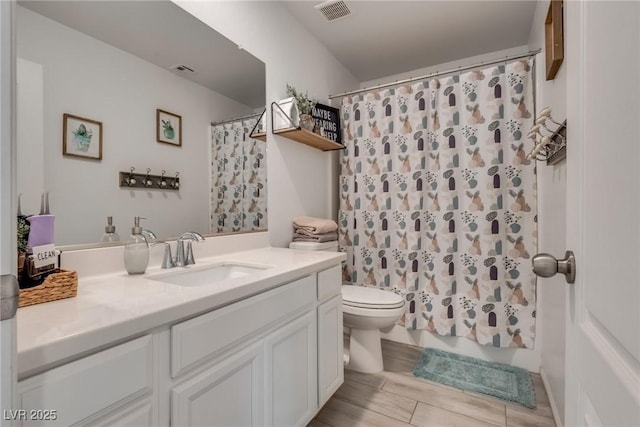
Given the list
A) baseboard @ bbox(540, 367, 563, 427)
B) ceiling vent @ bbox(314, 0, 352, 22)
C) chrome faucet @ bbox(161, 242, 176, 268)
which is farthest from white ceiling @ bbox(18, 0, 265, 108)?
baseboard @ bbox(540, 367, 563, 427)

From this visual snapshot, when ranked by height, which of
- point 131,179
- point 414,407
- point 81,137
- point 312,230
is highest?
point 81,137

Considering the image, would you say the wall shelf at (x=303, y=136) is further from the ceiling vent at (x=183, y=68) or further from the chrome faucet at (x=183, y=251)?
the chrome faucet at (x=183, y=251)

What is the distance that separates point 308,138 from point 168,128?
1011mm

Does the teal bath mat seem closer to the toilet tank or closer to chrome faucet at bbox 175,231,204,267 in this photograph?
the toilet tank

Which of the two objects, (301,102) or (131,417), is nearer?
(131,417)

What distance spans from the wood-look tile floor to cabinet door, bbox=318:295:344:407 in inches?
7.0

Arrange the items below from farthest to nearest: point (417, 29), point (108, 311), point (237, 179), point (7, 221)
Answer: point (417, 29) < point (237, 179) < point (108, 311) < point (7, 221)

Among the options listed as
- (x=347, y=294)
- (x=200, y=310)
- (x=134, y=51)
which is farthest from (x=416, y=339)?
(x=134, y=51)

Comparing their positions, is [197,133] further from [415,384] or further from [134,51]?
[415,384]

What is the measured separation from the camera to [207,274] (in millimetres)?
1296

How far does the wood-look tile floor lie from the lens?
57.2 inches

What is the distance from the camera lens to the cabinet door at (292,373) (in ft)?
3.45

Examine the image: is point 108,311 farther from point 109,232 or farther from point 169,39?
point 169,39

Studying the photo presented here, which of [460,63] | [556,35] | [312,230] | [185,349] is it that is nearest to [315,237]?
[312,230]
